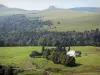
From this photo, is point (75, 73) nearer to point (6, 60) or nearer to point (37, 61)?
point (37, 61)

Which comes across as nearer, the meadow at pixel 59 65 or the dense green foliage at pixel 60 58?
the meadow at pixel 59 65

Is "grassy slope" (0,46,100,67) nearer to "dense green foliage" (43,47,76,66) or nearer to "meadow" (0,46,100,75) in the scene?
"meadow" (0,46,100,75)

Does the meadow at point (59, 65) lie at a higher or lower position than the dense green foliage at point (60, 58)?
lower

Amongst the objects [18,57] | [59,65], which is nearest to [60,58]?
[59,65]

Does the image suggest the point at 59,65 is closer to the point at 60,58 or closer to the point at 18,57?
Result: the point at 60,58

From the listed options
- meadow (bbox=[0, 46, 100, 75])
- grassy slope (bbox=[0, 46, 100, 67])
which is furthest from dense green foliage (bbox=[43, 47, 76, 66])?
grassy slope (bbox=[0, 46, 100, 67])

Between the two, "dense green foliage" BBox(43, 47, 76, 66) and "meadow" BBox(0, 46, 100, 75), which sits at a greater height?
"dense green foliage" BBox(43, 47, 76, 66)

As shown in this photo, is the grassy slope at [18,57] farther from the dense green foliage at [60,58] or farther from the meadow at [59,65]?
the dense green foliage at [60,58]

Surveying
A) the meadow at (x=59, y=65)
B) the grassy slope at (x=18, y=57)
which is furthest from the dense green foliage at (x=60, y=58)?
the grassy slope at (x=18, y=57)

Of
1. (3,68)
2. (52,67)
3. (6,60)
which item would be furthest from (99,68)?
(6,60)

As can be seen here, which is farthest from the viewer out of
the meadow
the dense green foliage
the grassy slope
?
the grassy slope

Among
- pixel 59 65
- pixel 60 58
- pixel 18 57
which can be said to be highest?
pixel 60 58
